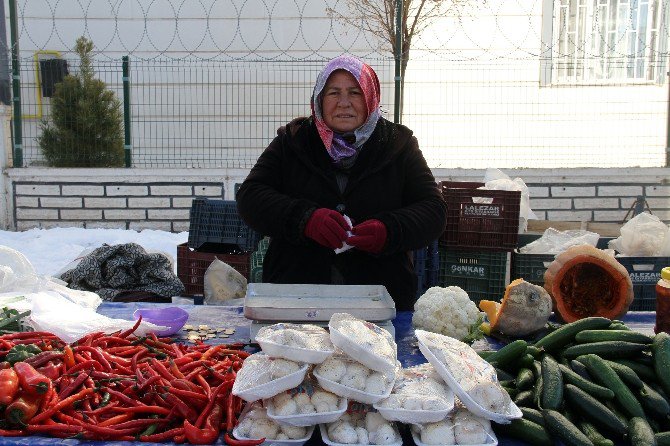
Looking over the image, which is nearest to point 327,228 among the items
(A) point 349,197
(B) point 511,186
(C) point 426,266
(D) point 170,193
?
(A) point 349,197

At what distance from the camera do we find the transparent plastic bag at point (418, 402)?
1.84m

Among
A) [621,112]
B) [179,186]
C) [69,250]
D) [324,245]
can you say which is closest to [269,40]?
[179,186]

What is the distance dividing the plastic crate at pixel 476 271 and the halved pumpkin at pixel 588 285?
187 centimetres

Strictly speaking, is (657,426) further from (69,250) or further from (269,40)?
(269,40)

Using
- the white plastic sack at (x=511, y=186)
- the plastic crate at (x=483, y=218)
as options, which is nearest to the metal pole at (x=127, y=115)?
the white plastic sack at (x=511, y=186)

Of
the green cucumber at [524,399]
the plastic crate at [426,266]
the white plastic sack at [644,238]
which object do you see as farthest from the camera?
the plastic crate at [426,266]

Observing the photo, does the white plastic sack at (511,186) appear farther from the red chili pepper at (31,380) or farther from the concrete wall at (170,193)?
the red chili pepper at (31,380)

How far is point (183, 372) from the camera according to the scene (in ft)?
7.44

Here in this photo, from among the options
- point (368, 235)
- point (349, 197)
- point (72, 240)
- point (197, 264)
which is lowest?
point (72, 240)

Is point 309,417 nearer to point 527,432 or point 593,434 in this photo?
point 527,432

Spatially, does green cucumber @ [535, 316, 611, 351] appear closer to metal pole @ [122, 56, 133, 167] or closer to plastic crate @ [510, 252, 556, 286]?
plastic crate @ [510, 252, 556, 286]

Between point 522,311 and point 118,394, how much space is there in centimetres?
157

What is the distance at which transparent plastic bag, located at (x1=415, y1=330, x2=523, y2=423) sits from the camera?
1.88 meters

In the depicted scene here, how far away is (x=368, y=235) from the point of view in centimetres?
307
